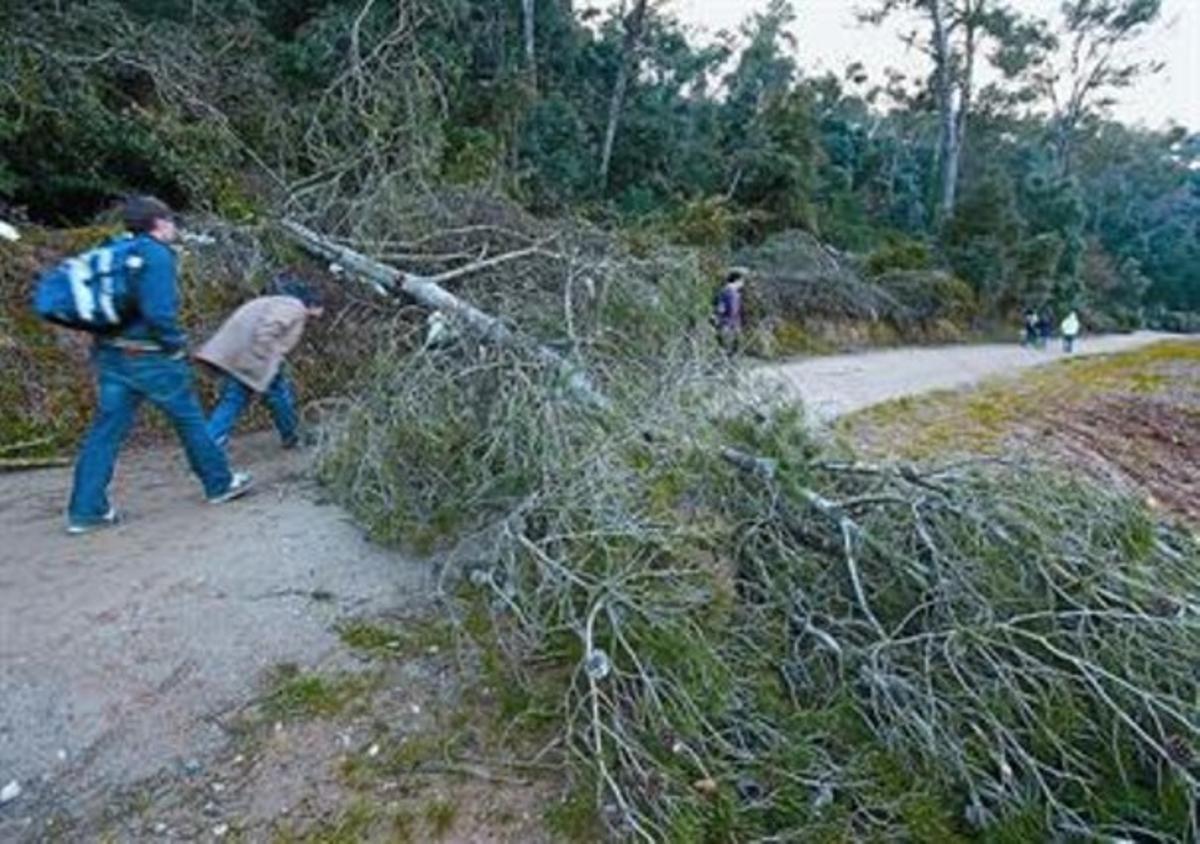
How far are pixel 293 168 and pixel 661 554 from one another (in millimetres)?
6619

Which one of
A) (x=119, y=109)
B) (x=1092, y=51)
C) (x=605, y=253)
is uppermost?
(x=1092, y=51)

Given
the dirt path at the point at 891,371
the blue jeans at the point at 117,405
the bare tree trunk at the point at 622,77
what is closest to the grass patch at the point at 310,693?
the blue jeans at the point at 117,405

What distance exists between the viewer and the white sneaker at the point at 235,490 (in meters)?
5.23

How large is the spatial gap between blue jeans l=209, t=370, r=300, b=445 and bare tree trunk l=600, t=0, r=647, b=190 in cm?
1482

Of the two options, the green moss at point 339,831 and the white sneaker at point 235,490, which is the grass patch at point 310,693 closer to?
the green moss at point 339,831

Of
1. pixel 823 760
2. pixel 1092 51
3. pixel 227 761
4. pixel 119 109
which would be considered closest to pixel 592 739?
pixel 823 760

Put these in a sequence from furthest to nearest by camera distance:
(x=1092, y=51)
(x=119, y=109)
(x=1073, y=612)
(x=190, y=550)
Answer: (x=1092, y=51), (x=119, y=109), (x=190, y=550), (x=1073, y=612)

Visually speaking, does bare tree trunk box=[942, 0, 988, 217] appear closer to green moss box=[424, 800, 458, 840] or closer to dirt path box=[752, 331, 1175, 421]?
dirt path box=[752, 331, 1175, 421]

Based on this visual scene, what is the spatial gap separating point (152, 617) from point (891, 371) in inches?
429

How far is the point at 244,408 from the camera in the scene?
6.34 meters

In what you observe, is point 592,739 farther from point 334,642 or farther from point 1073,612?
point 1073,612

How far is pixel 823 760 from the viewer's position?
10.4 ft

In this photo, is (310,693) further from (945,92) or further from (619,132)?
(945,92)

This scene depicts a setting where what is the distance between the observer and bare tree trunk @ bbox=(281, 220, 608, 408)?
5129 millimetres
